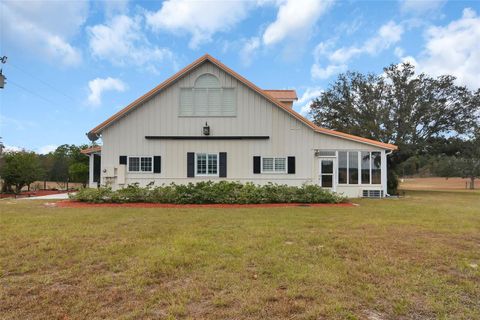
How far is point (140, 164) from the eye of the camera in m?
16.4

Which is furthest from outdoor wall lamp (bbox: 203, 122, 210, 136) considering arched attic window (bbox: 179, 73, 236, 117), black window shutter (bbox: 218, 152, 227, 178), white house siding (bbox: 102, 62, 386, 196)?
black window shutter (bbox: 218, 152, 227, 178)

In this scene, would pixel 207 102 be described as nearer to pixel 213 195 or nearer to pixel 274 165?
pixel 274 165

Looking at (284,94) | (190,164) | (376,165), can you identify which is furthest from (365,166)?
(190,164)

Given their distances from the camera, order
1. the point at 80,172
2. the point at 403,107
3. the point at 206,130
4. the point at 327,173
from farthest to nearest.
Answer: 1. the point at 80,172
2. the point at 403,107
3. the point at 327,173
4. the point at 206,130

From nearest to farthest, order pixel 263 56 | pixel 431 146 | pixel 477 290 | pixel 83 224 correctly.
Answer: pixel 477 290 < pixel 83 224 < pixel 263 56 < pixel 431 146

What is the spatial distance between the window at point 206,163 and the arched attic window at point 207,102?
199 centimetres

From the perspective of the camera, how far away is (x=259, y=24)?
16.7 meters

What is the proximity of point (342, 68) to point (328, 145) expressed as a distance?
39.9 feet

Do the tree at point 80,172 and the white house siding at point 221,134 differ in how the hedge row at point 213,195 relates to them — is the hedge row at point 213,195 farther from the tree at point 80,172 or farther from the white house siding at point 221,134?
the tree at point 80,172

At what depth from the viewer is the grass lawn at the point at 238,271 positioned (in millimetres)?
3400

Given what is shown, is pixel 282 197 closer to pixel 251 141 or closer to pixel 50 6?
pixel 251 141

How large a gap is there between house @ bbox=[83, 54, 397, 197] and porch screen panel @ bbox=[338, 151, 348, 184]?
1.09 metres

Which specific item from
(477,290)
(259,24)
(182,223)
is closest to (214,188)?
(182,223)

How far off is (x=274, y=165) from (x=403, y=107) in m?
13.9
